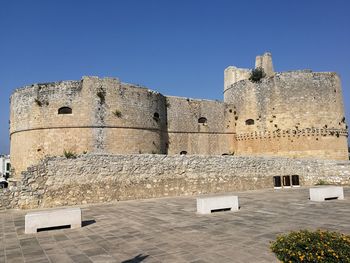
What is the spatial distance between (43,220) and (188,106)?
51.8 ft

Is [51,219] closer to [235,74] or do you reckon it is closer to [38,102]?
[38,102]

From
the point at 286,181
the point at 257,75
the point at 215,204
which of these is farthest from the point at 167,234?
the point at 257,75

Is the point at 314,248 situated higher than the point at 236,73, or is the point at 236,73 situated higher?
the point at 236,73

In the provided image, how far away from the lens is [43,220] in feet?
21.9

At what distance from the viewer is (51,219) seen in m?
6.81

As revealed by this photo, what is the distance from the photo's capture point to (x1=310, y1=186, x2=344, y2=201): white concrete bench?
1028 centimetres

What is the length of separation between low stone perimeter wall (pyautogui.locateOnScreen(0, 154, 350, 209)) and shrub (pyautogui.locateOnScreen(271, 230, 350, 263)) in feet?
27.8

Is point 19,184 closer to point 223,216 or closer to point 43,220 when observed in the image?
point 43,220

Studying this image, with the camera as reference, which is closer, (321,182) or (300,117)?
(321,182)

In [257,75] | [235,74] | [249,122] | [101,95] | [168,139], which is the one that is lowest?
[168,139]

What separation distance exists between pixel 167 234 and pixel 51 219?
2.78 m

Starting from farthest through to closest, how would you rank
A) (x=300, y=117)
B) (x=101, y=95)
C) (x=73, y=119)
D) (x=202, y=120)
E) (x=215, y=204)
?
(x=202, y=120) → (x=300, y=117) → (x=101, y=95) → (x=73, y=119) → (x=215, y=204)

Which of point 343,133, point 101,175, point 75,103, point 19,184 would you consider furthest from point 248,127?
point 19,184

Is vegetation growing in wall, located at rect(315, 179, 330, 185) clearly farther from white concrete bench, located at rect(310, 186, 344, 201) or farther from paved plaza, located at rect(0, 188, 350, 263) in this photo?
paved plaza, located at rect(0, 188, 350, 263)
